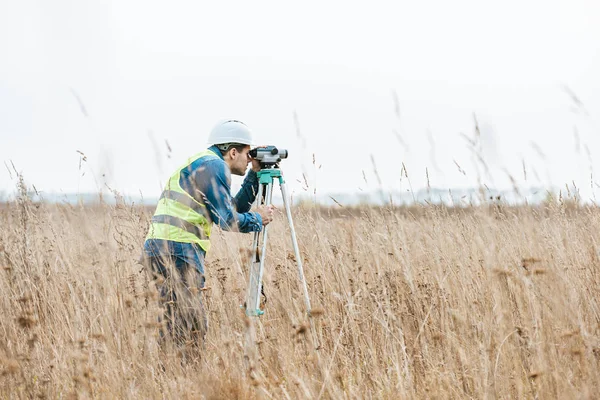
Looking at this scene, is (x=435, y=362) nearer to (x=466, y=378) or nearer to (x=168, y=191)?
(x=466, y=378)

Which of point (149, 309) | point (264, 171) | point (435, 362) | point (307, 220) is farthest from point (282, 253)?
point (435, 362)

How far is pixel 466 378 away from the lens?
114 inches

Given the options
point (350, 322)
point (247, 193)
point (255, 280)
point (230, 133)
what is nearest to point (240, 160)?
point (230, 133)

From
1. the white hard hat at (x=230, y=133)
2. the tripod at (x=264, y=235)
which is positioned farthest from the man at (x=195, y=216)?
the tripod at (x=264, y=235)

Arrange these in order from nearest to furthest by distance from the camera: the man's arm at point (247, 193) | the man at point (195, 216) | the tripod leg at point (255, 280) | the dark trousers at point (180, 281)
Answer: the tripod leg at point (255, 280)
the dark trousers at point (180, 281)
the man at point (195, 216)
the man's arm at point (247, 193)

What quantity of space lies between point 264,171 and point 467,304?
1652 millimetres

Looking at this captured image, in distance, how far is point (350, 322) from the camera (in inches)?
136

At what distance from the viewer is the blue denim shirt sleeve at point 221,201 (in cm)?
369

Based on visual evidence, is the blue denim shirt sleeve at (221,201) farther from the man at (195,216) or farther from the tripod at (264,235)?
the tripod at (264,235)

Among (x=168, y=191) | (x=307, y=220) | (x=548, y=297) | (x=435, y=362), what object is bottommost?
(x=435, y=362)

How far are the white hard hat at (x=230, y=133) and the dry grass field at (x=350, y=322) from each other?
2.27 feet

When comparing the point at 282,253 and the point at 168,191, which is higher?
the point at 168,191

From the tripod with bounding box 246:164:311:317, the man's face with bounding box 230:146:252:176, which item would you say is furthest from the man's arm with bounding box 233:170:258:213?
the tripod with bounding box 246:164:311:317

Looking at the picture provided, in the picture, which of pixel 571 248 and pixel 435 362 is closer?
pixel 435 362
